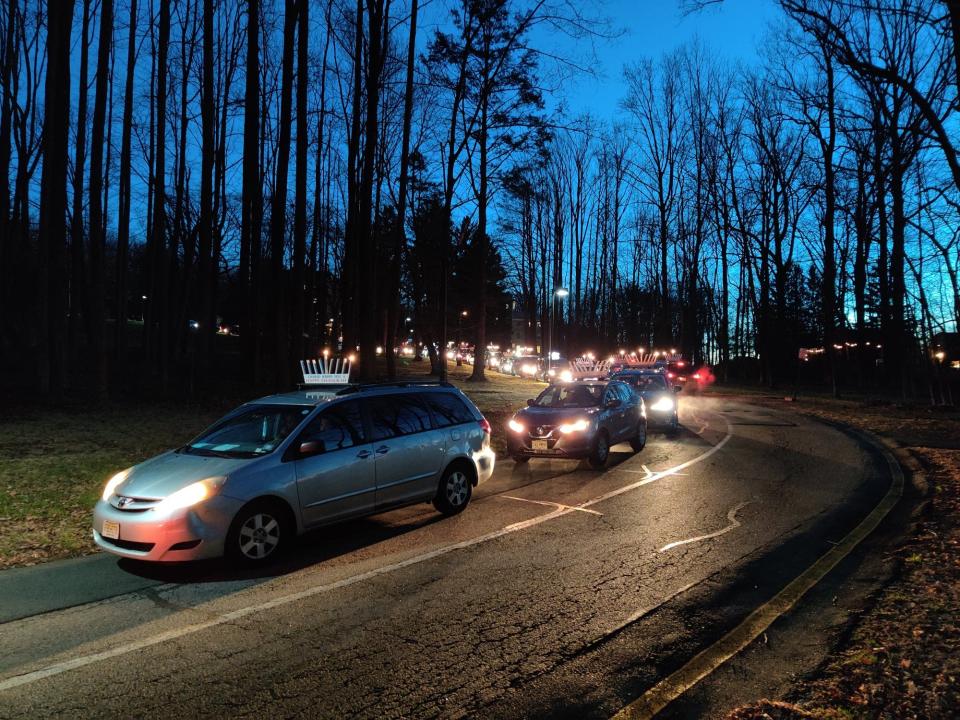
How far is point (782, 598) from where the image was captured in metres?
5.21

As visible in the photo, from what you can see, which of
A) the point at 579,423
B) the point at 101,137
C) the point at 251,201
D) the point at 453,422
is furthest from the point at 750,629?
the point at 101,137

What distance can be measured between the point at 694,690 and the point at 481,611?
1.73 m

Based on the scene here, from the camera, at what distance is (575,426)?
1177 centimetres

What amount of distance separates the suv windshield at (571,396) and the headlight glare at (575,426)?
87 cm

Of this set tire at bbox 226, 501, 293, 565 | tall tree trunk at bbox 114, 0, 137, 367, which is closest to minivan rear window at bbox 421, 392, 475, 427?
tire at bbox 226, 501, 293, 565

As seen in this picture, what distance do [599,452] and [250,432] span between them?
665 centimetres

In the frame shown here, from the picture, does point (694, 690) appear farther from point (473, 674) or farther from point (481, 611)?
point (481, 611)

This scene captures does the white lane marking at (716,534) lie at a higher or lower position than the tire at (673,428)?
lower

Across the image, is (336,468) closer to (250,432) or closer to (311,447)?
(311,447)

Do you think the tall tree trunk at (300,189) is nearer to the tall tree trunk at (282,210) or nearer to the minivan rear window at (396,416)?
the tall tree trunk at (282,210)

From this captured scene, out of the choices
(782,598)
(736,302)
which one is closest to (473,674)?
(782,598)

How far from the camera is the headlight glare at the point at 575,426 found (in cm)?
1175

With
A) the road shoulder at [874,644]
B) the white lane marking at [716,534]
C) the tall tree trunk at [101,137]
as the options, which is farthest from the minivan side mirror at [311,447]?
the tall tree trunk at [101,137]

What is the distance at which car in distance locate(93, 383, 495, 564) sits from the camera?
5867 millimetres
